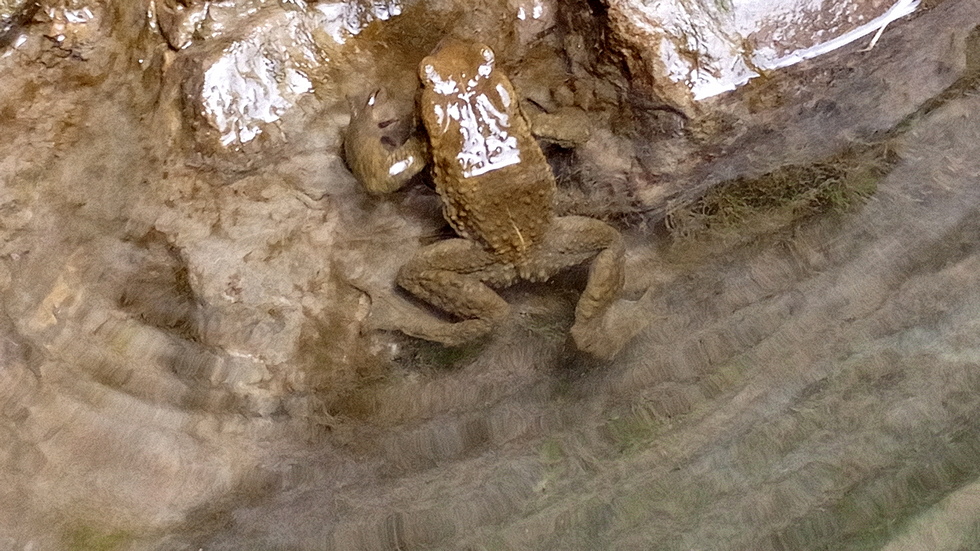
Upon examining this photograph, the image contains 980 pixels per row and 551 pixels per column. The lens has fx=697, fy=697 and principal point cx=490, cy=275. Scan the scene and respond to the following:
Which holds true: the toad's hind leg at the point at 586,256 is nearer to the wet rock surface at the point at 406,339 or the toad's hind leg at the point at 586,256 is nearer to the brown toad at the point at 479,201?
the brown toad at the point at 479,201

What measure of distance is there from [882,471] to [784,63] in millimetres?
1718

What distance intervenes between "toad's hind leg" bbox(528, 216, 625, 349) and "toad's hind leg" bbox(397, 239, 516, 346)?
18 centimetres

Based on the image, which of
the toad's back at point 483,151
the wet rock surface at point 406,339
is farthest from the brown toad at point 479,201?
the wet rock surface at point 406,339

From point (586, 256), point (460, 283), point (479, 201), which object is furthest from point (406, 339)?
point (586, 256)

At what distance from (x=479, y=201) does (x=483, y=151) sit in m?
0.23

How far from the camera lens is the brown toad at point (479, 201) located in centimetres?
300

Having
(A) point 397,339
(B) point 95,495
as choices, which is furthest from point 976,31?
(B) point 95,495

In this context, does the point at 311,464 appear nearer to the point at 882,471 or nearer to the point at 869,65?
the point at 882,471

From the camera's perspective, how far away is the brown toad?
2998 mm

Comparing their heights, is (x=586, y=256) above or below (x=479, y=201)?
below

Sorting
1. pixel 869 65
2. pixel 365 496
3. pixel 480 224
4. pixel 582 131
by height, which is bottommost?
pixel 365 496

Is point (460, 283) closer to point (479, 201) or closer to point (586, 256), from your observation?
point (479, 201)

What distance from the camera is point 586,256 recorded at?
3205mm

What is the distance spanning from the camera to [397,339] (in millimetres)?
3391
